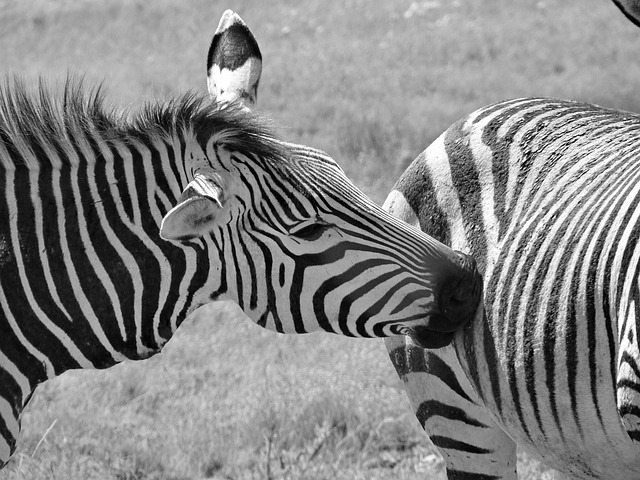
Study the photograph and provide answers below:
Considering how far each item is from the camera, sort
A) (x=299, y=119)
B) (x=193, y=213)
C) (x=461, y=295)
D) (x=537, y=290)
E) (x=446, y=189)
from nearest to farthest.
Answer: (x=193, y=213)
(x=537, y=290)
(x=461, y=295)
(x=446, y=189)
(x=299, y=119)

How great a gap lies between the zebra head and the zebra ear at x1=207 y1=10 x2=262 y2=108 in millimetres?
421

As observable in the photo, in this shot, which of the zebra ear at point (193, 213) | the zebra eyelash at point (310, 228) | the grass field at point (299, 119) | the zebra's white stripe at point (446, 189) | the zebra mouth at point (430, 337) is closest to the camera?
the zebra ear at point (193, 213)

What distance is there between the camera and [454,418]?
3637 millimetres

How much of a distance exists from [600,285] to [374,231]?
74 centimetres

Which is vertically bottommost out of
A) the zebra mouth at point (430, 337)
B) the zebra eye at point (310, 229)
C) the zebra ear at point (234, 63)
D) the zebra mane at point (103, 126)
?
the zebra mouth at point (430, 337)

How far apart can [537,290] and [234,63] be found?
4.86 ft

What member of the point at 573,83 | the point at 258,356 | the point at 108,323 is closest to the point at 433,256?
the point at 108,323

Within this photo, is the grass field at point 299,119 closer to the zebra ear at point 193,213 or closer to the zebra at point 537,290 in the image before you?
the zebra ear at point 193,213

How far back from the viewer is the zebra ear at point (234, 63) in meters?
3.60

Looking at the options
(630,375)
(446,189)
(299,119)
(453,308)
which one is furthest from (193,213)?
(299,119)

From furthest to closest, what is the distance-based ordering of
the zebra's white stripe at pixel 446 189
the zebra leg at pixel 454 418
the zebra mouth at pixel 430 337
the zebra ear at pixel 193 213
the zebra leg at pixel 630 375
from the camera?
the zebra leg at pixel 454 418 < the zebra's white stripe at pixel 446 189 < the zebra mouth at pixel 430 337 < the zebra ear at pixel 193 213 < the zebra leg at pixel 630 375

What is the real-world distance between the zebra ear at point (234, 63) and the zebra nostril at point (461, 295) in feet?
3.38

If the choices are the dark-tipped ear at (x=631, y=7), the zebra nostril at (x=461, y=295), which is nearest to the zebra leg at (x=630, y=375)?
the zebra nostril at (x=461, y=295)

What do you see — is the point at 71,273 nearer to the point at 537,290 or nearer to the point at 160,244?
the point at 160,244
